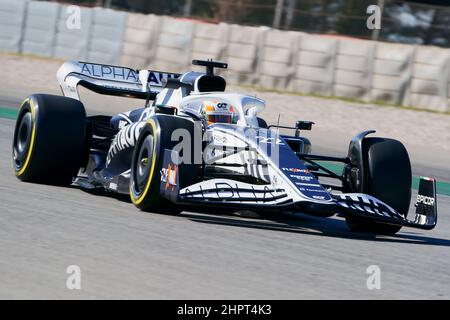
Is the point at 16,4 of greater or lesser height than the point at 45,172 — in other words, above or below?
above

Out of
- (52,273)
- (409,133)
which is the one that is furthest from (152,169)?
(409,133)

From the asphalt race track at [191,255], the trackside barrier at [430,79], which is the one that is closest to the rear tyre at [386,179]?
the asphalt race track at [191,255]

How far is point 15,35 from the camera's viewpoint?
77.2 ft

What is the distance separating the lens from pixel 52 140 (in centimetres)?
916

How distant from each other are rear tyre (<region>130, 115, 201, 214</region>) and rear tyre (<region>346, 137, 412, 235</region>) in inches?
58.3

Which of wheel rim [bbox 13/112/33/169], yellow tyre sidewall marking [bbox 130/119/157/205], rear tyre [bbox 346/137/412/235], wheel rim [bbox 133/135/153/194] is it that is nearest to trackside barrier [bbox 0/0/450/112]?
rear tyre [bbox 346/137/412/235]

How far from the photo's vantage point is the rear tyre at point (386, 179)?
8.44m

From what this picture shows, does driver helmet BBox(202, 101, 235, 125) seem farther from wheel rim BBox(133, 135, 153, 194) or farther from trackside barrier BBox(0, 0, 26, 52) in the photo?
trackside barrier BBox(0, 0, 26, 52)

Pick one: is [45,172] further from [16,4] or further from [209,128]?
[16,4]

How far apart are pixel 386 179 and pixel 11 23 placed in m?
16.6

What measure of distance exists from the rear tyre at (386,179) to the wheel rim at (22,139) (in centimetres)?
298

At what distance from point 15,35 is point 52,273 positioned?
61.3 feet

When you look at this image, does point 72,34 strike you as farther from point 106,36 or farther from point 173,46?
point 173,46

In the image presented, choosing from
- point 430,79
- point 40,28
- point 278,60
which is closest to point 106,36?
point 40,28
